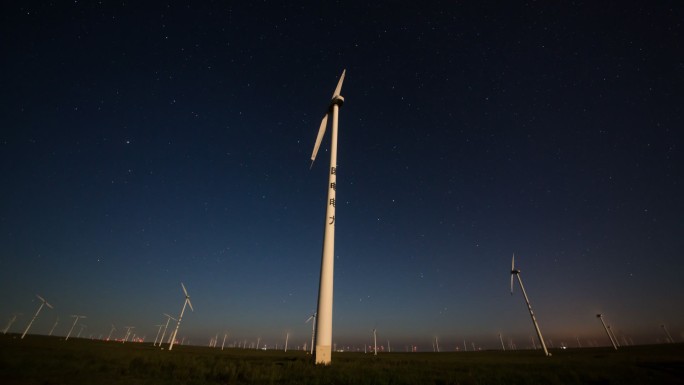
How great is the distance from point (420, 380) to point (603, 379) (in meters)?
11.6

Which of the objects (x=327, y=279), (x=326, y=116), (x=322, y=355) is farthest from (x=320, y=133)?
(x=322, y=355)

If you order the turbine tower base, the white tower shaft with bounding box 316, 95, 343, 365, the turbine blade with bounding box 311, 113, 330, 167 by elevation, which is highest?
the turbine blade with bounding box 311, 113, 330, 167

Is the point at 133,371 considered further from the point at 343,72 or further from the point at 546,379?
the point at 343,72

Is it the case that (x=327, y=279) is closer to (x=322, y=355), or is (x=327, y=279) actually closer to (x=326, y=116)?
(x=322, y=355)

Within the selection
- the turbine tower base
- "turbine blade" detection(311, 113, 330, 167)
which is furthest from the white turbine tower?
"turbine blade" detection(311, 113, 330, 167)

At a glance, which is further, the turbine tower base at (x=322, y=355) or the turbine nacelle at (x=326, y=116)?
the turbine nacelle at (x=326, y=116)

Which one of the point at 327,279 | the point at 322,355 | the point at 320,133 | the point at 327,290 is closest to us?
the point at 322,355

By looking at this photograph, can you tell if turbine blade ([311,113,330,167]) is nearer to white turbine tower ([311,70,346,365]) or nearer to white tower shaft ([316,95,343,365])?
white turbine tower ([311,70,346,365])

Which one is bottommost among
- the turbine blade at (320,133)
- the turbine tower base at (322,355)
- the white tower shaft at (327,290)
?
the turbine tower base at (322,355)

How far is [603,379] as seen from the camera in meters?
17.5

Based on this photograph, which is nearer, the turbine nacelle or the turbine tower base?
the turbine tower base

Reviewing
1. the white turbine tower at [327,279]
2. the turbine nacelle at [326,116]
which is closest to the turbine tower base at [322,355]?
the white turbine tower at [327,279]

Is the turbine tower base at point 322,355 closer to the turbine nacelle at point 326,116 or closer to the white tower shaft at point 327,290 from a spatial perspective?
the white tower shaft at point 327,290

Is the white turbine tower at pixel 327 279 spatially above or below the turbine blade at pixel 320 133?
below
